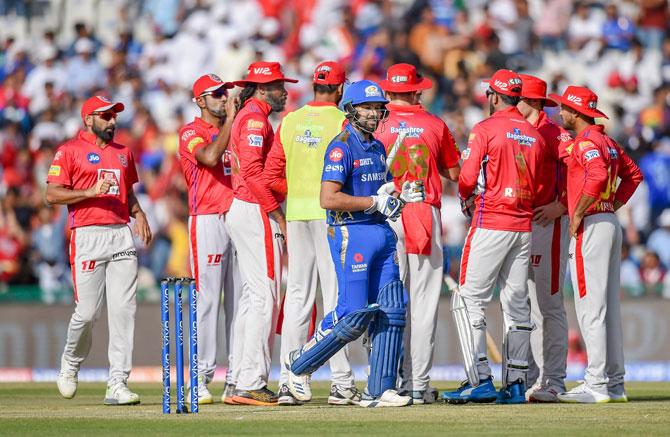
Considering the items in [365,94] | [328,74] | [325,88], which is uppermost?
[328,74]

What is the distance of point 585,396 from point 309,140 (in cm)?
331

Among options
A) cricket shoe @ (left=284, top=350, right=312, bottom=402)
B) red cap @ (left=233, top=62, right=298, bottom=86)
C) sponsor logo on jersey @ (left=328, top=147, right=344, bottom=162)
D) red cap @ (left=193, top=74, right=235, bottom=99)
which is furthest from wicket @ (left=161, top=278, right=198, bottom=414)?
red cap @ (left=193, top=74, right=235, bottom=99)

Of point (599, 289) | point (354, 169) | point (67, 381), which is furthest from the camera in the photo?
point (67, 381)

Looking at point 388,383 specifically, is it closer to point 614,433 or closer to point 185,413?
point 185,413

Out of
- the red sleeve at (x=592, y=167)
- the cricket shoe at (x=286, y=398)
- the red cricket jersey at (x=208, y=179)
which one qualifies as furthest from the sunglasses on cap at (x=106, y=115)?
the red sleeve at (x=592, y=167)

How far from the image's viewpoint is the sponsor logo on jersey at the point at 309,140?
12.2 m

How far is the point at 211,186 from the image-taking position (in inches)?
526

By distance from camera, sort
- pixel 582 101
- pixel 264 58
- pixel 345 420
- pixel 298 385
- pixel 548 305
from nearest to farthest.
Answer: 1. pixel 345 420
2. pixel 298 385
3. pixel 582 101
4. pixel 548 305
5. pixel 264 58

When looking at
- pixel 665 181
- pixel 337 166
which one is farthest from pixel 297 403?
pixel 665 181

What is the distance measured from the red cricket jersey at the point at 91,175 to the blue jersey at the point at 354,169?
2.70 meters

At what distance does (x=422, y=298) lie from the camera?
12273mm

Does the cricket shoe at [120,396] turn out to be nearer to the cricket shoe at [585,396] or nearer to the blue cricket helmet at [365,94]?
the blue cricket helmet at [365,94]

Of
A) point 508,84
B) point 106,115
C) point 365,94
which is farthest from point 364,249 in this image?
point 106,115

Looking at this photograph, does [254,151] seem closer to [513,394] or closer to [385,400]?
[385,400]
